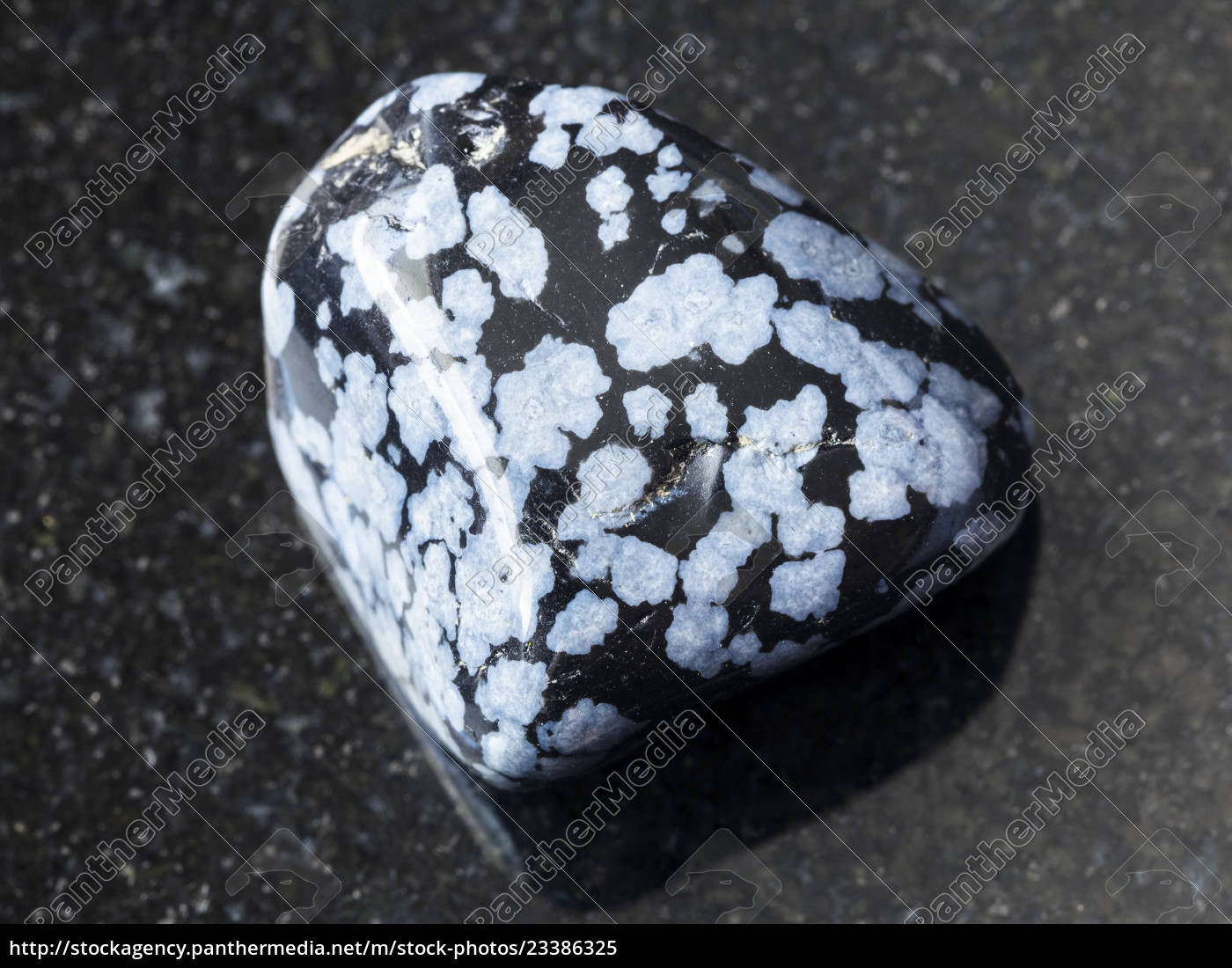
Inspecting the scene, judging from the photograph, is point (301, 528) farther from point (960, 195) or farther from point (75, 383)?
point (960, 195)

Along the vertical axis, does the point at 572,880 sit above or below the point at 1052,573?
below

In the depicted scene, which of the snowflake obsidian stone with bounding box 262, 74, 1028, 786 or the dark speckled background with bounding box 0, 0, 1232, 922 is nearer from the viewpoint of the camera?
the snowflake obsidian stone with bounding box 262, 74, 1028, 786

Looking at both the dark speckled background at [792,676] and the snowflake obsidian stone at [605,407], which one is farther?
the dark speckled background at [792,676]

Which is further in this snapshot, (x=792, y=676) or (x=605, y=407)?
(x=792, y=676)

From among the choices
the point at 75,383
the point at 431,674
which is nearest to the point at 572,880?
the point at 431,674
